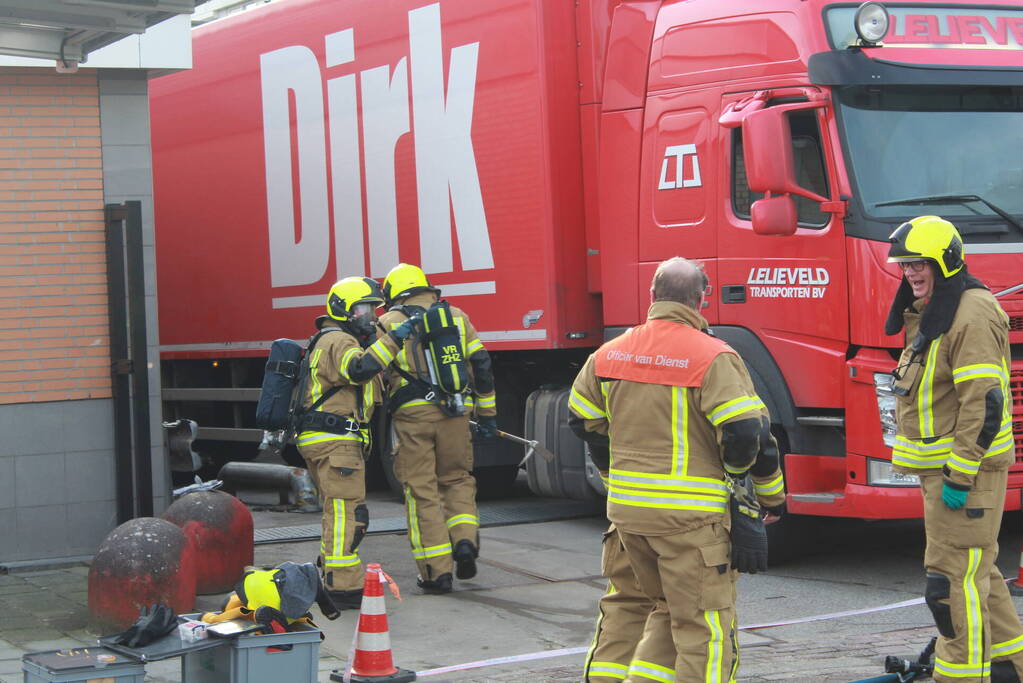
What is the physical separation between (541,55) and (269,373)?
9.52 ft

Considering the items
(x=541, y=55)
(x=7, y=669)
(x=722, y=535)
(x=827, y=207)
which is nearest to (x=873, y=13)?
(x=827, y=207)

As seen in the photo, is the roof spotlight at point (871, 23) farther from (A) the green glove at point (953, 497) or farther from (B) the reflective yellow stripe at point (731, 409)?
(B) the reflective yellow stripe at point (731, 409)

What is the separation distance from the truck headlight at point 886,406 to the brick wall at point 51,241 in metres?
4.60

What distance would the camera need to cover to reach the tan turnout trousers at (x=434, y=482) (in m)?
8.22

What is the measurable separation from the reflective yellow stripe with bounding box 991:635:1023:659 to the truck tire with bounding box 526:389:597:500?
13.7ft

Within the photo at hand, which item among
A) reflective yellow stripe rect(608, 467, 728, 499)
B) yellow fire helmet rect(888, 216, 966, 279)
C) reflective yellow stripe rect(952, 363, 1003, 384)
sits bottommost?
reflective yellow stripe rect(608, 467, 728, 499)

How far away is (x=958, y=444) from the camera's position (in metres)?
5.49

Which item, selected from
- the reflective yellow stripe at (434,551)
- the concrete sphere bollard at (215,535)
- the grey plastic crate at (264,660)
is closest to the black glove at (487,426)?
the reflective yellow stripe at (434,551)

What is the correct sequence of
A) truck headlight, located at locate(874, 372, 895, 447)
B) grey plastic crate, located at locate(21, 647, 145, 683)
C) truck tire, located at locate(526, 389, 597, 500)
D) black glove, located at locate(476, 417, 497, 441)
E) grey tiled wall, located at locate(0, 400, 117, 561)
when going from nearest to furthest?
1. grey plastic crate, located at locate(21, 647, 145, 683)
2. truck headlight, located at locate(874, 372, 895, 447)
3. black glove, located at locate(476, 417, 497, 441)
4. grey tiled wall, located at locate(0, 400, 117, 561)
5. truck tire, located at locate(526, 389, 597, 500)

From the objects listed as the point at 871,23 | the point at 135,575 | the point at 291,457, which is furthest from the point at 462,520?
the point at 291,457

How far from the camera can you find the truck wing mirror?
795 cm

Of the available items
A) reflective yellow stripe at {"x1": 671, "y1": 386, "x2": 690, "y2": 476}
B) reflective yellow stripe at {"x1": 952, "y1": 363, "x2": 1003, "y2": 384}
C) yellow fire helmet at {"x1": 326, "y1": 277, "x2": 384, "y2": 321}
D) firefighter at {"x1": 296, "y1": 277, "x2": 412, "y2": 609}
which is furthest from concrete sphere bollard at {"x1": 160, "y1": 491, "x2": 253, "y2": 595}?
reflective yellow stripe at {"x1": 952, "y1": 363, "x2": 1003, "y2": 384}

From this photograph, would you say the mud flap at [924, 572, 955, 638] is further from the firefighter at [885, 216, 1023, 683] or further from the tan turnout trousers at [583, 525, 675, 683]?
the tan turnout trousers at [583, 525, 675, 683]

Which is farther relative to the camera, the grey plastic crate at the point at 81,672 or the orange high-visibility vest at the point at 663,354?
the orange high-visibility vest at the point at 663,354
